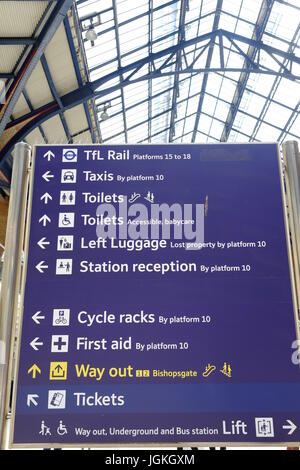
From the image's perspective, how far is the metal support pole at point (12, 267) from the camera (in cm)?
237

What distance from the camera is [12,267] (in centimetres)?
262

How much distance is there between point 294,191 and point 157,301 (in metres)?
1.03

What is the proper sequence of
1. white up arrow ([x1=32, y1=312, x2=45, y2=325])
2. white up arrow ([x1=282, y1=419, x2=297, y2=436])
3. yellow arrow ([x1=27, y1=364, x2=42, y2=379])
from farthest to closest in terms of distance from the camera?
white up arrow ([x1=32, y1=312, x2=45, y2=325]) < yellow arrow ([x1=27, y1=364, x2=42, y2=379]) < white up arrow ([x1=282, y1=419, x2=297, y2=436])

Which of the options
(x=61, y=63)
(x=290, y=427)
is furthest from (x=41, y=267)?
(x=61, y=63)

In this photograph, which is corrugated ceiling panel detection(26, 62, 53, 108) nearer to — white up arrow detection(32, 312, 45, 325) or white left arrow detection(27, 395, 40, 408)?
white up arrow detection(32, 312, 45, 325)

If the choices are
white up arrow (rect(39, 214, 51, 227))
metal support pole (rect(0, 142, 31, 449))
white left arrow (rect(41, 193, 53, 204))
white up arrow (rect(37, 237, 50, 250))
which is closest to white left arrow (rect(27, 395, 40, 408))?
metal support pole (rect(0, 142, 31, 449))

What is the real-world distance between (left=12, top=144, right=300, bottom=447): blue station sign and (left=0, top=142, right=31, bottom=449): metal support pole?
0.07m

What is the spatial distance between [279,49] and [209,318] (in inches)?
719

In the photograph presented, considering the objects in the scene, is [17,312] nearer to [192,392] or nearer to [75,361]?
[75,361]

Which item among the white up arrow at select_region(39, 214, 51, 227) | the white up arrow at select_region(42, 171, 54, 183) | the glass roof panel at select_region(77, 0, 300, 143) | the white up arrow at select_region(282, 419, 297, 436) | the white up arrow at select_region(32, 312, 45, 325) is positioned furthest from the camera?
the glass roof panel at select_region(77, 0, 300, 143)

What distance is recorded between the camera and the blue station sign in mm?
2256

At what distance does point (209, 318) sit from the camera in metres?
2.44

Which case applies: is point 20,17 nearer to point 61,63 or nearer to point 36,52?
point 36,52
